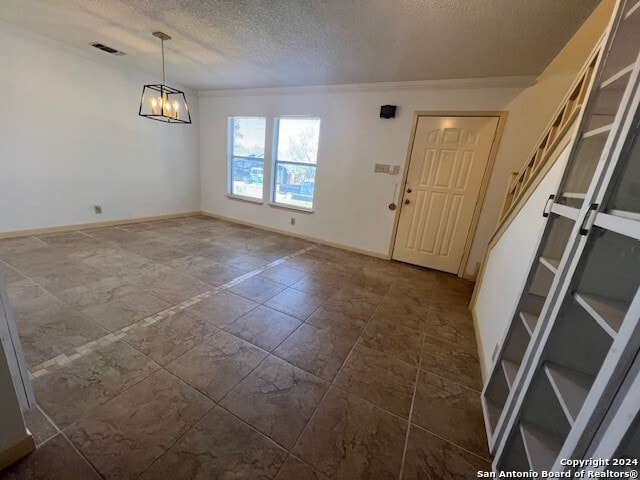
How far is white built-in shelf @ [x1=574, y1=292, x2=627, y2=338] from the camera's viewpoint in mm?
738

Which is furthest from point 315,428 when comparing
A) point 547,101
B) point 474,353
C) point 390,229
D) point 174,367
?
point 547,101

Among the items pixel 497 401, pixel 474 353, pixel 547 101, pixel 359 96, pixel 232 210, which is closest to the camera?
pixel 497 401

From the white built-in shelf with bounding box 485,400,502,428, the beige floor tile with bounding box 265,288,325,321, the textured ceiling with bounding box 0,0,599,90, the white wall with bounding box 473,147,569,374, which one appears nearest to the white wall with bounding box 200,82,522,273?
the textured ceiling with bounding box 0,0,599,90

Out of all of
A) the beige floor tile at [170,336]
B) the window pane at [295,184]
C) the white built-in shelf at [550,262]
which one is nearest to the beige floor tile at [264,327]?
the beige floor tile at [170,336]

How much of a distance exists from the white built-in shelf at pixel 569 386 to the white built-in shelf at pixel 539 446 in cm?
22

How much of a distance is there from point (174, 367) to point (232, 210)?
419 centimetres

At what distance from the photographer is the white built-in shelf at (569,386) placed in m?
0.85

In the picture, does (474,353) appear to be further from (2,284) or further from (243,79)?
(243,79)

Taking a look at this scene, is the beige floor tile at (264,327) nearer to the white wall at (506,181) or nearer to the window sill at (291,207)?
the white wall at (506,181)

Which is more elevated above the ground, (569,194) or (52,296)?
(569,194)

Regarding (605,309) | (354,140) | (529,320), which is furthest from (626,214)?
(354,140)

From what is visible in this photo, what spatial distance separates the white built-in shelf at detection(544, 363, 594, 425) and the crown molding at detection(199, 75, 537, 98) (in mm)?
3261

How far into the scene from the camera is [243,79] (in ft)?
13.3

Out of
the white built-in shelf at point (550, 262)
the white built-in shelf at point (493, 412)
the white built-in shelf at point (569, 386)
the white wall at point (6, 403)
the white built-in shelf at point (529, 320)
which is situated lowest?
the white built-in shelf at point (493, 412)
